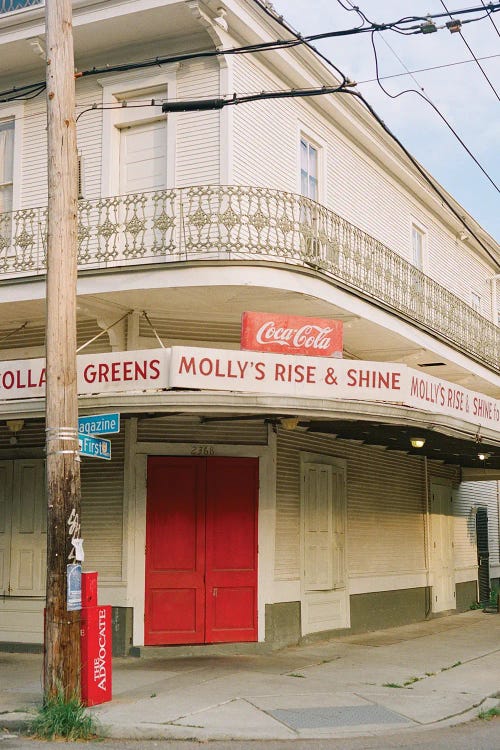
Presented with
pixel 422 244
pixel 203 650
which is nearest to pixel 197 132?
pixel 203 650

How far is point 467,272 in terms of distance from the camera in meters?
24.2

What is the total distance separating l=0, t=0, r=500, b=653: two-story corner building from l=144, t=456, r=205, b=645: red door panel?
0.03 meters

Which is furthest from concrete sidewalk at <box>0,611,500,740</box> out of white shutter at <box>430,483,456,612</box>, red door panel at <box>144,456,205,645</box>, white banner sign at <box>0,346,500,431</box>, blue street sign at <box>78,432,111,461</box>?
white shutter at <box>430,483,456,612</box>

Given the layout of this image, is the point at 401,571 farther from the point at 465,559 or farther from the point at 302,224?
the point at 302,224

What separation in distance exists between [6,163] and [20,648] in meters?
7.73

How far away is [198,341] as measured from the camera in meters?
14.6

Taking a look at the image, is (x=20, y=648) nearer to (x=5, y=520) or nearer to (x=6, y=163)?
(x=5, y=520)

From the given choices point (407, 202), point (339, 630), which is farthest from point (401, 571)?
point (407, 202)

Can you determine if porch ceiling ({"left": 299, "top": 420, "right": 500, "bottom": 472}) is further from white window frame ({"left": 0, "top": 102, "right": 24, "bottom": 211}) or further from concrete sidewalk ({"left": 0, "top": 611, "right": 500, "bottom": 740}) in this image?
white window frame ({"left": 0, "top": 102, "right": 24, "bottom": 211})

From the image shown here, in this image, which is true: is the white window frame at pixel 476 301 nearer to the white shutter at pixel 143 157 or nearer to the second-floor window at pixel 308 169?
the second-floor window at pixel 308 169

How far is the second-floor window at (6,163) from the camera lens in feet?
50.8

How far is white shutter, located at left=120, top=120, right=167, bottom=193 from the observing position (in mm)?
14367

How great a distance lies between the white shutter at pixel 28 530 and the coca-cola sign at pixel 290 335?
4.20m

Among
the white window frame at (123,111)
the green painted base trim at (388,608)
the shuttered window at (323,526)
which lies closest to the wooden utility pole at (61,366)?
the white window frame at (123,111)
